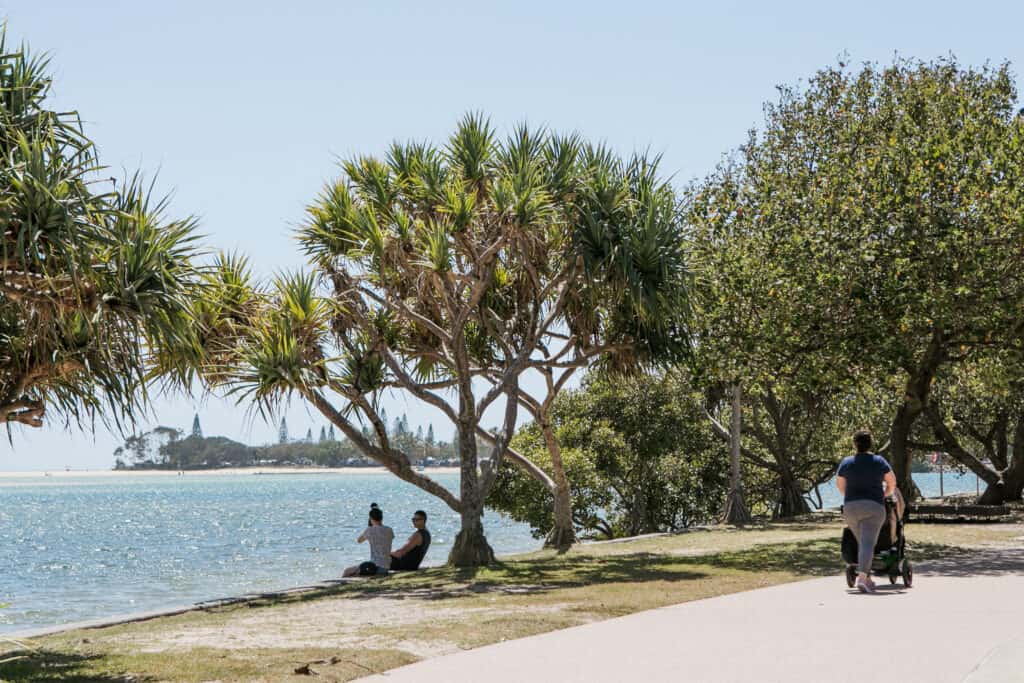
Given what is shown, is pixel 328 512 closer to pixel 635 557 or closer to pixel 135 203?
pixel 635 557

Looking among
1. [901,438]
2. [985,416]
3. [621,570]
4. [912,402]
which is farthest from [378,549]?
[985,416]

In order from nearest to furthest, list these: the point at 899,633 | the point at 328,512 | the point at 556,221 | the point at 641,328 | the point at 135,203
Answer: the point at 899,633 → the point at 135,203 → the point at 556,221 → the point at 641,328 → the point at 328,512

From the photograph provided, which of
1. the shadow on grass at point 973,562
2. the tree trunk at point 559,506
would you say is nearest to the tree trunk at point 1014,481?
the shadow on grass at point 973,562

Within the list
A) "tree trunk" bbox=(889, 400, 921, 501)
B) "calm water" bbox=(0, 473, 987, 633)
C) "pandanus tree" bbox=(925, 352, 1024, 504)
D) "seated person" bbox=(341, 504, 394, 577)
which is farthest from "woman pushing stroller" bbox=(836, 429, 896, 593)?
"tree trunk" bbox=(889, 400, 921, 501)

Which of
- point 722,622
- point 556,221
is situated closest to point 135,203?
point 722,622

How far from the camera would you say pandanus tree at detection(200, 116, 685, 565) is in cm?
1659

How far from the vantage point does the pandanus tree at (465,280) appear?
16.6m

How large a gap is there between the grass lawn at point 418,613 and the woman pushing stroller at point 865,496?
1259 mm

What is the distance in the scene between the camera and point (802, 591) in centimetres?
1205

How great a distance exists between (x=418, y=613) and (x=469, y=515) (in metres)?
6.48

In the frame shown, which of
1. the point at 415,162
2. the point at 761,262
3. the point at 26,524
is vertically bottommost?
the point at 26,524

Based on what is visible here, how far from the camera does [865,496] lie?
12.2 m

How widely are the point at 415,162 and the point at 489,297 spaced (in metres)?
3.36

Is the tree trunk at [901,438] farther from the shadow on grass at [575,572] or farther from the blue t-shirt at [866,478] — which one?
the blue t-shirt at [866,478]
